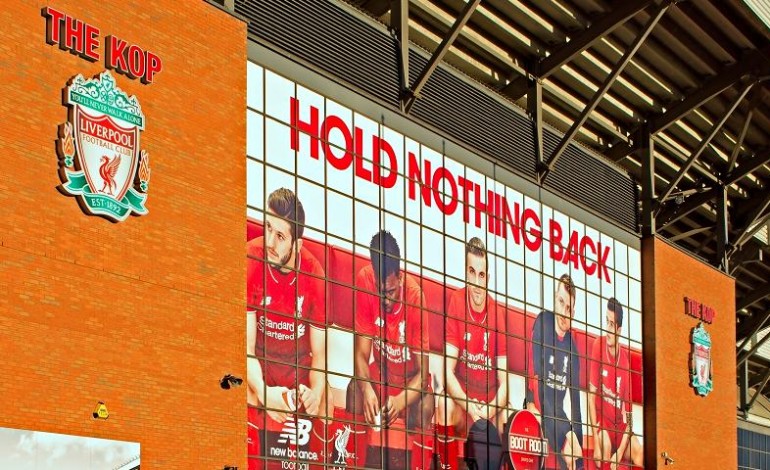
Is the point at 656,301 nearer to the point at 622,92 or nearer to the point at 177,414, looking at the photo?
the point at 622,92

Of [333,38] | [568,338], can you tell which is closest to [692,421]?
[568,338]

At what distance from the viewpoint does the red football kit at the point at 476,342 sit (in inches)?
1271

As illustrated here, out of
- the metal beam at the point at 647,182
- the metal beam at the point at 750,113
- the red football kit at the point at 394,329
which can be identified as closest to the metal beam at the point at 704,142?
the metal beam at the point at 647,182

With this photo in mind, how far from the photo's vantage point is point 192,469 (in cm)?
2250

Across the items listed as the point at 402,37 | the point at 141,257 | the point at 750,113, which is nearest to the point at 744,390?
the point at 750,113

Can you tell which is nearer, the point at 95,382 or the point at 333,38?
the point at 95,382

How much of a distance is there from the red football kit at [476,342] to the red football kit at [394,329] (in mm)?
1494

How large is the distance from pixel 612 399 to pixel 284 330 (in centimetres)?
1707

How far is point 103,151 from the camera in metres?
21.3

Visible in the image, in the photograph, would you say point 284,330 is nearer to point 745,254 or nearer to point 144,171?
point 144,171

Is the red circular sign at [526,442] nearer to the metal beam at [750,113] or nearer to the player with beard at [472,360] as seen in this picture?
the player with beard at [472,360]

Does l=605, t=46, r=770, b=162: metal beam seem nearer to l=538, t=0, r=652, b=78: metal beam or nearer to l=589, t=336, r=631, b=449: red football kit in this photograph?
l=538, t=0, r=652, b=78: metal beam

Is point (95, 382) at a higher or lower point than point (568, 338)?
lower

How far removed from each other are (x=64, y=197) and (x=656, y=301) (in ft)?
86.2
